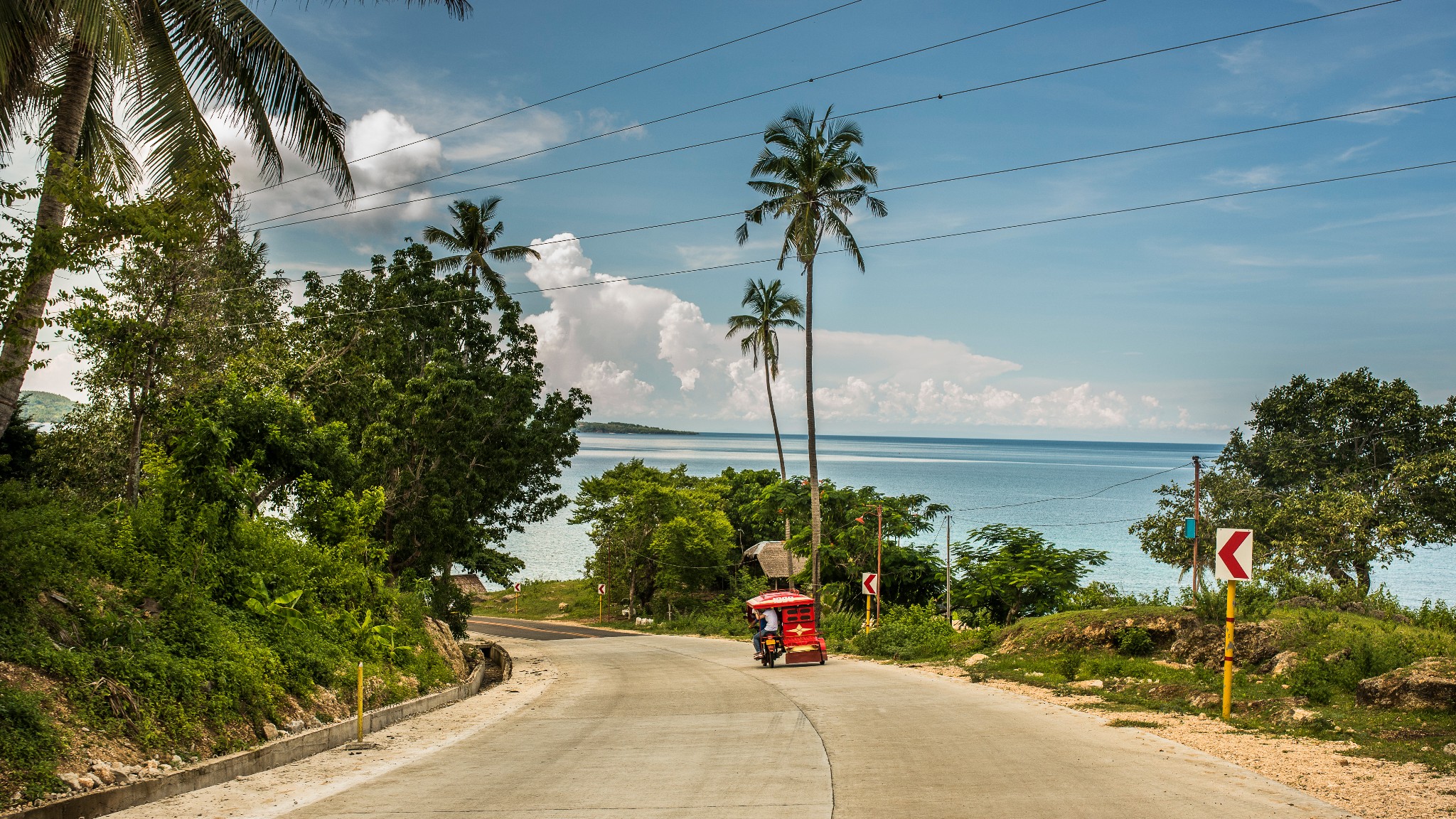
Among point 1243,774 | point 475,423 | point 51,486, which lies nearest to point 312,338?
point 475,423

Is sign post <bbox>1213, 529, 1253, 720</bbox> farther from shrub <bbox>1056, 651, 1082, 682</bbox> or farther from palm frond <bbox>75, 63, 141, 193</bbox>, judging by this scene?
palm frond <bbox>75, 63, 141, 193</bbox>

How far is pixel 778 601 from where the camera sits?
23562mm

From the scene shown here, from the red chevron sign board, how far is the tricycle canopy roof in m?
11.7

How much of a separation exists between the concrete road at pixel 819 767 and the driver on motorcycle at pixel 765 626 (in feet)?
20.8

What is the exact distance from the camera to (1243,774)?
9.35 metres

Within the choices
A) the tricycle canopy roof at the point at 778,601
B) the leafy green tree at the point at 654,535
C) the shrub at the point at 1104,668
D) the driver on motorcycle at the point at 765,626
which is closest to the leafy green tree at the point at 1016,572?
the tricycle canopy roof at the point at 778,601

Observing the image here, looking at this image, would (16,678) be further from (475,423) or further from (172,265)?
(475,423)

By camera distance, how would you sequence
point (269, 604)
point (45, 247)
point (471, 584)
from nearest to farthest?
point (45, 247) → point (269, 604) → point (471, 584)

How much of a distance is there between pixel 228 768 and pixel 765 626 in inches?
600

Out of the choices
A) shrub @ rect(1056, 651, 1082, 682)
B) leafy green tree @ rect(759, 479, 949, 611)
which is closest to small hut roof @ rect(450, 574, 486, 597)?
leafy green tree @ rect(759, 479, 949, 611)

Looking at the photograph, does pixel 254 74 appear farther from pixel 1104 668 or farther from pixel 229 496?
pixel 1104 668

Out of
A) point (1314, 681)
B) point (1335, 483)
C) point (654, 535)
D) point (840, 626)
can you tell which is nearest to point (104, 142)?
point (1314, 681)

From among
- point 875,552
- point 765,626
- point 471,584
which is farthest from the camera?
point 471,584

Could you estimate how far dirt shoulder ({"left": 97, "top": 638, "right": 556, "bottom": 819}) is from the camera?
8039 mm
